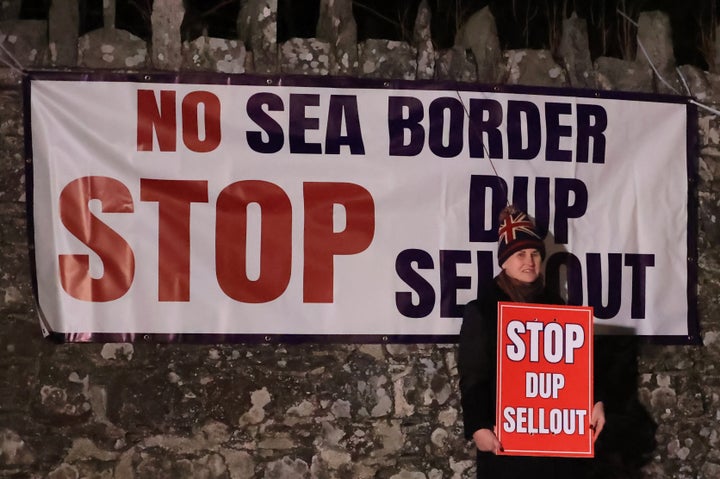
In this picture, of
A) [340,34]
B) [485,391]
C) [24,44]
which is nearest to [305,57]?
[340,34]

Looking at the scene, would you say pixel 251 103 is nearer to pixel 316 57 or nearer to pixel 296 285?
pixel 316 57

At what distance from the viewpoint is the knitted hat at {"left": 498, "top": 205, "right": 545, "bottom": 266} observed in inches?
143

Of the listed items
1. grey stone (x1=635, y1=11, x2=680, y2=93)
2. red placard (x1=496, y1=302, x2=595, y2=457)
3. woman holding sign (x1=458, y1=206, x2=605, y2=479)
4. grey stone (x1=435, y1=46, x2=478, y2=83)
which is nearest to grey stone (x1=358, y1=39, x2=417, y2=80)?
grey stone (x1=435, y1=46, x2=478, y2=83)

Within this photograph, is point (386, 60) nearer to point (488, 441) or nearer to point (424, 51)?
point (424, 51)

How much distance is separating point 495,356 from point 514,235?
52 cm

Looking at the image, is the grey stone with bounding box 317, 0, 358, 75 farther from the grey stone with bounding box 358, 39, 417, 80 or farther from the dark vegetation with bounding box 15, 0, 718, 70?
the dark vegetation with bounding box 15, 0, 718, 70

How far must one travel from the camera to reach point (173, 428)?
3941mm

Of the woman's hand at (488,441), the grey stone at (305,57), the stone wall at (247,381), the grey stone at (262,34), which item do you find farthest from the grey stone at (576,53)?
the woman's hand at (488,441)

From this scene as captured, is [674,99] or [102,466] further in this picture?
[674,99]

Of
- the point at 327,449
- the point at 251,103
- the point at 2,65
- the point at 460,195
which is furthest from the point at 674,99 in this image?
the point at 2,65

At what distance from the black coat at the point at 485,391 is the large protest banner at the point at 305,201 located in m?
0.51

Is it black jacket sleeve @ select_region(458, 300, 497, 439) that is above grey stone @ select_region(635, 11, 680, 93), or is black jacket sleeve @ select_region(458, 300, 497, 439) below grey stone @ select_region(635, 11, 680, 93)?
below

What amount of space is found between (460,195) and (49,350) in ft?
6.53

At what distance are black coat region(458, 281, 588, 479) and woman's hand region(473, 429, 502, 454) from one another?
0.02 meters
